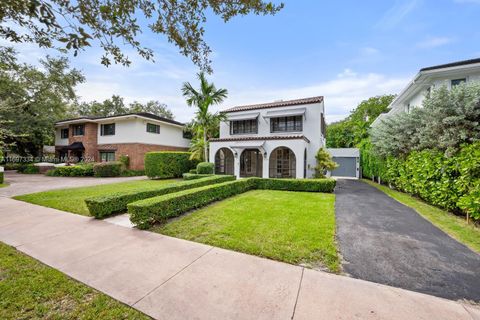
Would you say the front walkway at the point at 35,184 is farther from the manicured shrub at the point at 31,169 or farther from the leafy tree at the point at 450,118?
the leafy tree at the point at 450,118

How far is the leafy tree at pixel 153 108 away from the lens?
3859 centimetres

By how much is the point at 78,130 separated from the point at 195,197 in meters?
25.4

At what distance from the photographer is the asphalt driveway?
3.23m

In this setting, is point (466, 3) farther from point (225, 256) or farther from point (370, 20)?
point (225, 256)

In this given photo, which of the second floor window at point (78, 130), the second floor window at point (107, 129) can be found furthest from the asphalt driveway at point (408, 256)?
the second floor window at point (78, 130)

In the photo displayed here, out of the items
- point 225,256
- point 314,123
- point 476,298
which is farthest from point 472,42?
point 225,256

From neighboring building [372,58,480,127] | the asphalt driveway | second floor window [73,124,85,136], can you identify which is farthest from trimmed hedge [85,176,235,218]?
second floor window [73,124,85,136]

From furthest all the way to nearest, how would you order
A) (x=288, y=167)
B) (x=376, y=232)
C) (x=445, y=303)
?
(x=288, y=167) < (x=376, y=232) < (x=445, y=303)

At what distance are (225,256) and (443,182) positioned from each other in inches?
360

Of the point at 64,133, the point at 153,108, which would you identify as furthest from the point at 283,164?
the point at 153,108

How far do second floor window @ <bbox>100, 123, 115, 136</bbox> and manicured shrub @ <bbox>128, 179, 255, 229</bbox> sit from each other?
789 inches

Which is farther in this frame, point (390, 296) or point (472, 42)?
point (472, 42)

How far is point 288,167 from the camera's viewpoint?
58.9 feet

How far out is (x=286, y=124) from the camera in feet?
57.9
